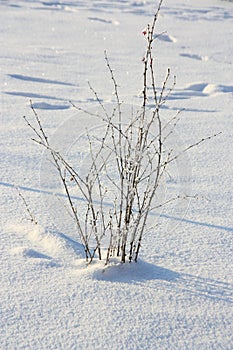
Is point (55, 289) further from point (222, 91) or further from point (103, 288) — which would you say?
point (222, 91)

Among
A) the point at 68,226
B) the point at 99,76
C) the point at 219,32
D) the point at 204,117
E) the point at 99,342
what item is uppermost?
the point at 219,32

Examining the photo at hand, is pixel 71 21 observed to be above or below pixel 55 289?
above

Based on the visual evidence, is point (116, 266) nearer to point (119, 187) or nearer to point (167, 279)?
point (167, 279)

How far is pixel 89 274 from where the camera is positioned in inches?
80.2

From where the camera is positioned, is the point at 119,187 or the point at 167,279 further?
the point at 119,187

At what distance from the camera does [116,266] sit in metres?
2.10

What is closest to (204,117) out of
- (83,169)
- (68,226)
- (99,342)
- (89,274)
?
(83,169)

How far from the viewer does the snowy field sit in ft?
5.77

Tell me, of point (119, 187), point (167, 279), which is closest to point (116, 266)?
point (167, 279)

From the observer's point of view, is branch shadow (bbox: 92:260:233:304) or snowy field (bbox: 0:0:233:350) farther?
branch shadow (bbox: 92:260:233:304)

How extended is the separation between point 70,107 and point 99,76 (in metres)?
1.23

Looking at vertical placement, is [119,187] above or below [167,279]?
above

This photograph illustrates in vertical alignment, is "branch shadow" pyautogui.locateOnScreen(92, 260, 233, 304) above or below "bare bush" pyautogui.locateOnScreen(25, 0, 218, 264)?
below

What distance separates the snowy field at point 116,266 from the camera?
1.76 m
